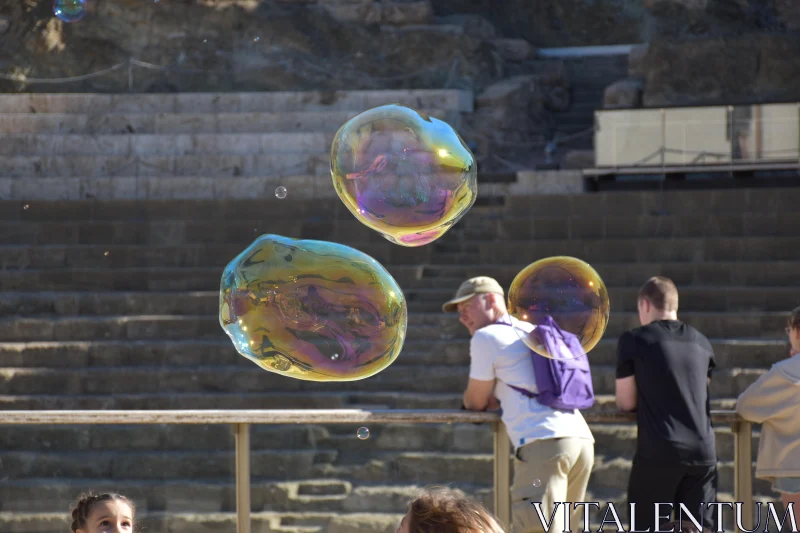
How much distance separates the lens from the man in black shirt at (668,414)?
4199 millimetres

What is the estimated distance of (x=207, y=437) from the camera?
4945 mm

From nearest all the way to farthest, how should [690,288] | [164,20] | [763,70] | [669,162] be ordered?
[690,288]
[669,162]
[763,70]
[164,20]

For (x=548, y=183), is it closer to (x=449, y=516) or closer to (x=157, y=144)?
(x=157, y=144)

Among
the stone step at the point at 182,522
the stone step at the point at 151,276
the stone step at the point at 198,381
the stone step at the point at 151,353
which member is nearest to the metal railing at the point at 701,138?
the stone step at the point at 151,276

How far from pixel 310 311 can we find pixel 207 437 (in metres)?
1.28

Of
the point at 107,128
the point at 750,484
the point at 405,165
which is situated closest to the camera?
the point at 405,165

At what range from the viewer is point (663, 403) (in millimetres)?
4219

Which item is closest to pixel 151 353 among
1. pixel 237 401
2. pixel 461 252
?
pixel 237 401

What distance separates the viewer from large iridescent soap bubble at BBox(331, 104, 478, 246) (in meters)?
4.16

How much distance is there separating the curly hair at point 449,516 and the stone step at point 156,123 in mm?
11503

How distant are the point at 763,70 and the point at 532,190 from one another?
15.1 ft

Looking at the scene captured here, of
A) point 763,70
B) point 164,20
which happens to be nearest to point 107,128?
point 164,20

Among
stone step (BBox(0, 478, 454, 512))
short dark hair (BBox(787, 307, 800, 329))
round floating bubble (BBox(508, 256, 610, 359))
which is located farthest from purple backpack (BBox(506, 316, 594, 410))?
short dark hair (BBox(787, 307, 800, 329))

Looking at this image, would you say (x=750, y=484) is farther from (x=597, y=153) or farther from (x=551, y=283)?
(x=597, y=153)
